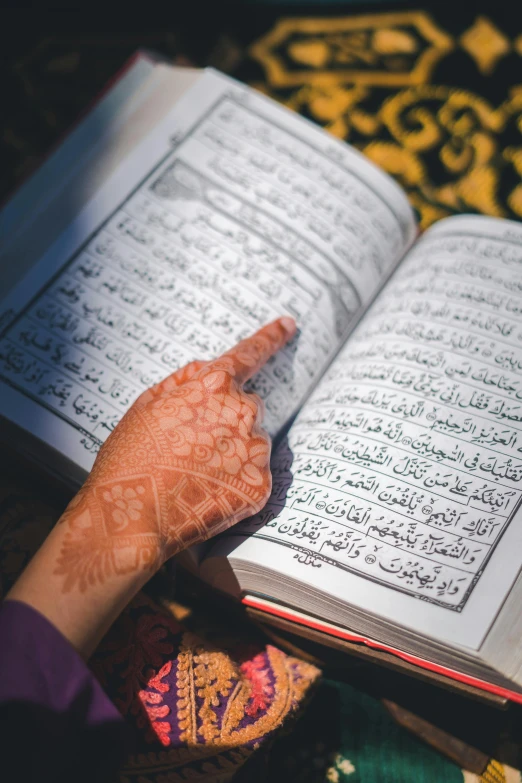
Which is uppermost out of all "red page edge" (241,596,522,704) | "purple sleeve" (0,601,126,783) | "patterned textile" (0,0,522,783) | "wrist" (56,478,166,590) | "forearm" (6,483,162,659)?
"patterned textile" (0,0,522,783)

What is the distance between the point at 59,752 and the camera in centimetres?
48

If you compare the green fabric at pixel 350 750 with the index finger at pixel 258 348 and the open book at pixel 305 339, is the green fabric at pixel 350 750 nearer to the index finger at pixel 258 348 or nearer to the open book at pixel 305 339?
the open book at pixel 305 339

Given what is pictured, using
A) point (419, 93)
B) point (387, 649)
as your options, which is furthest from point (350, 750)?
point (419, 93)

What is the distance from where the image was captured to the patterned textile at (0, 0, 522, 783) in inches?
30.6

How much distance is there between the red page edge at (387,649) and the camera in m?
0.56

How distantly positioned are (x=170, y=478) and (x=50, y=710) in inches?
8.5

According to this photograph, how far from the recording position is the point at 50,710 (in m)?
0.48

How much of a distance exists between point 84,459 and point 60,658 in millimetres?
239

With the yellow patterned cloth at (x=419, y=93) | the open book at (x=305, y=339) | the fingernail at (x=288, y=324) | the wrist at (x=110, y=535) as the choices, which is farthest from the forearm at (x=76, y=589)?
the yellow patterned cloth at (x=419, y=93)

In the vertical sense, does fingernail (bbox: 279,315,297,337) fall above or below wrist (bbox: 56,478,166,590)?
above

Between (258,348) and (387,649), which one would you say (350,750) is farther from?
(258,348)

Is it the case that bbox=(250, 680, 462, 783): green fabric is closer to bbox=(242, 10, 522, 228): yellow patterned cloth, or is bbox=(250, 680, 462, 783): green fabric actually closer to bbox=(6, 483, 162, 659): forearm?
bbox=(6, 483, 162, 659): forearm

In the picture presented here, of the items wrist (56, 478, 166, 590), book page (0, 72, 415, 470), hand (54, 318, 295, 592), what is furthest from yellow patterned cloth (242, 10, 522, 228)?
wrist (56, 478, 166, 590)

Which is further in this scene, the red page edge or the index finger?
the index finger
